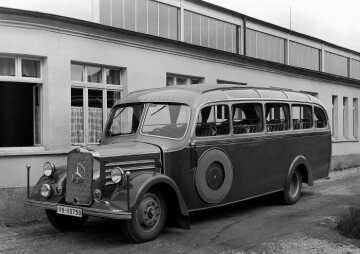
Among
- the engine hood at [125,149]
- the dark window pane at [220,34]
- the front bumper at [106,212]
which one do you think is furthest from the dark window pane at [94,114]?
the dark window pane at [220,34]

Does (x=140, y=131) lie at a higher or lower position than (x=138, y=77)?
lower

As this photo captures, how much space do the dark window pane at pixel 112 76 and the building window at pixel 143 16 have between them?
1148 mm

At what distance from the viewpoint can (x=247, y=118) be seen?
30.0 ft

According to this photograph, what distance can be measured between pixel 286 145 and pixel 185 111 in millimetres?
3015

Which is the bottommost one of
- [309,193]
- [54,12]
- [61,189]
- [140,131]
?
[309,193]

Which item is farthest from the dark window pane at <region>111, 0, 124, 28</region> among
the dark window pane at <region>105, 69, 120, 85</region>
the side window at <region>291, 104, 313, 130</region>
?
the side window at <region>291, 104, 313, 130</region>

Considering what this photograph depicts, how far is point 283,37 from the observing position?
60.8ft

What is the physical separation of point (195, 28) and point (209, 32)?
733mm

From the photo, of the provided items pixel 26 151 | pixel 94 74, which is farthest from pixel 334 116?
pixel 26 151

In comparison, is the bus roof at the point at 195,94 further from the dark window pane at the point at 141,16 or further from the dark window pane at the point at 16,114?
the dark window pane at the point at 141,16

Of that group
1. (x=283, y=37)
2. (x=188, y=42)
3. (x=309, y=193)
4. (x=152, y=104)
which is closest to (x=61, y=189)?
(x=152, y=104)

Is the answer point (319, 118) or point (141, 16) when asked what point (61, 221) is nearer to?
point (141, 16)

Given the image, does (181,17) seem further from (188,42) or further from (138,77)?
(138,77)

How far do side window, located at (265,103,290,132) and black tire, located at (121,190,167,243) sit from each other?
11.2ft
